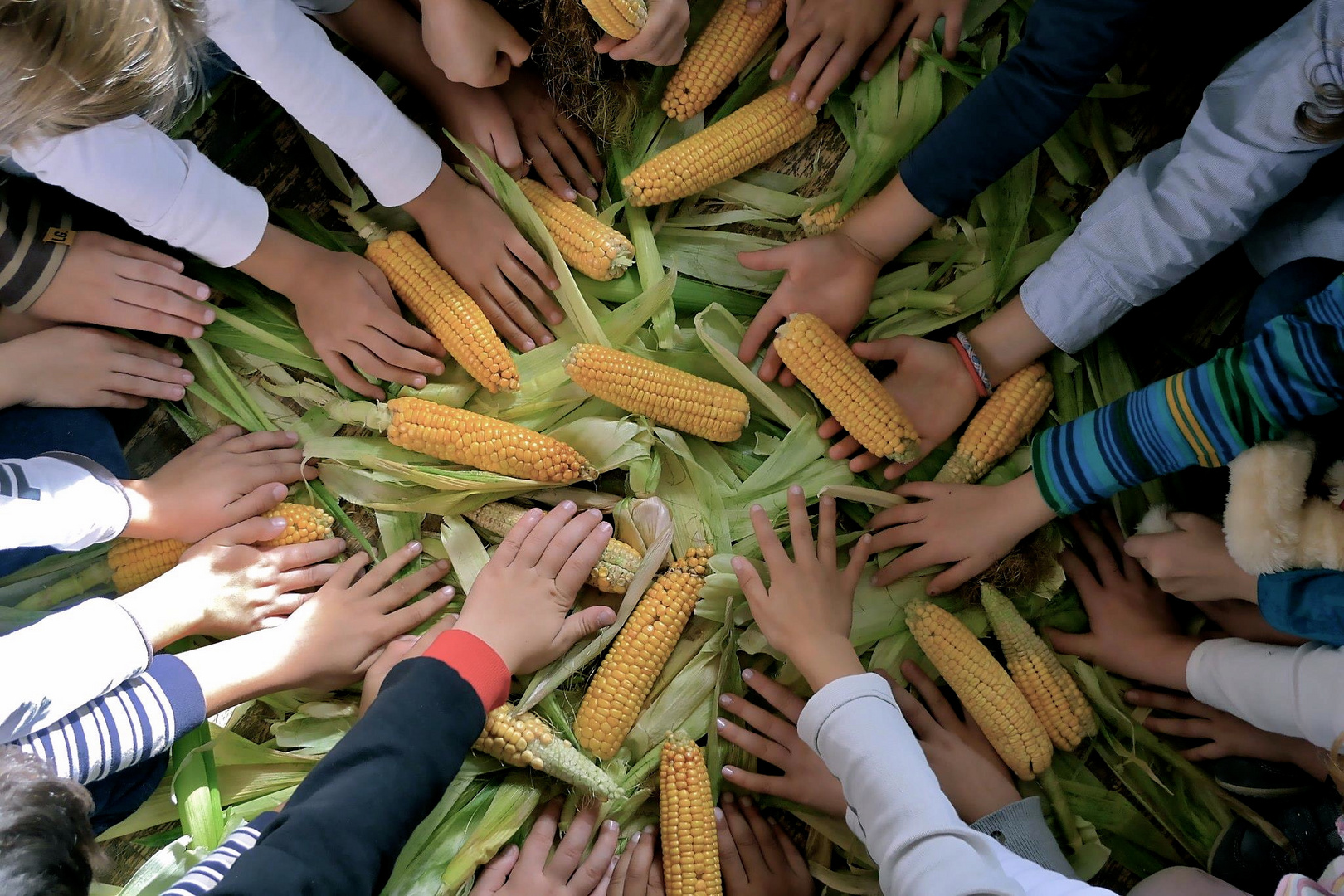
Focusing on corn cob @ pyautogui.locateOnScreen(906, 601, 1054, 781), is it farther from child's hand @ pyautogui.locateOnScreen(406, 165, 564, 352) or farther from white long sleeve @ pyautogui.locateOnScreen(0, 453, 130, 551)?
white long sleeve @ pyautogui.locateOnScreen(0, 453, 130, 551)

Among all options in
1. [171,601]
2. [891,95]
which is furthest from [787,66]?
[171,601]

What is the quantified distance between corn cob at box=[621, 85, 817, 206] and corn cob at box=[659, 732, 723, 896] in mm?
1087

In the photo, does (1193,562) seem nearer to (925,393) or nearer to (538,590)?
(925,393)

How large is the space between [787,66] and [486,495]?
1076mm

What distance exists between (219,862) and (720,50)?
1770 millimetres

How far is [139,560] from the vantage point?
5.58 feet

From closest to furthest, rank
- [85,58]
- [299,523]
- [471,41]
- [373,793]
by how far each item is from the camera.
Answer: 1. [85,58]
2. [373,793]
3. [471,41]
4. [299,523]

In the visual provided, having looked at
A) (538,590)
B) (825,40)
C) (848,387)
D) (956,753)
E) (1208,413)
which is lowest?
(956,753)

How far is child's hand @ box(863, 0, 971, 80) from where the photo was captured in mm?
1634

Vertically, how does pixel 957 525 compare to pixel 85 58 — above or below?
below

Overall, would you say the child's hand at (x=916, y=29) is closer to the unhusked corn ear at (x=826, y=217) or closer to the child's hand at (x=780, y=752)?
the unhusked corn ear at (x=826, y=217)

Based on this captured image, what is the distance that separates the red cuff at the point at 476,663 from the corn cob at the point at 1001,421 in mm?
976

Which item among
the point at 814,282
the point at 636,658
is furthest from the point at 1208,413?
the point at 636,658

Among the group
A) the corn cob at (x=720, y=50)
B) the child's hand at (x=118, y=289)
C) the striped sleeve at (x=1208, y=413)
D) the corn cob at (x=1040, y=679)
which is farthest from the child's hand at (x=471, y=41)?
the corn cob at (x=1040, y=679)
